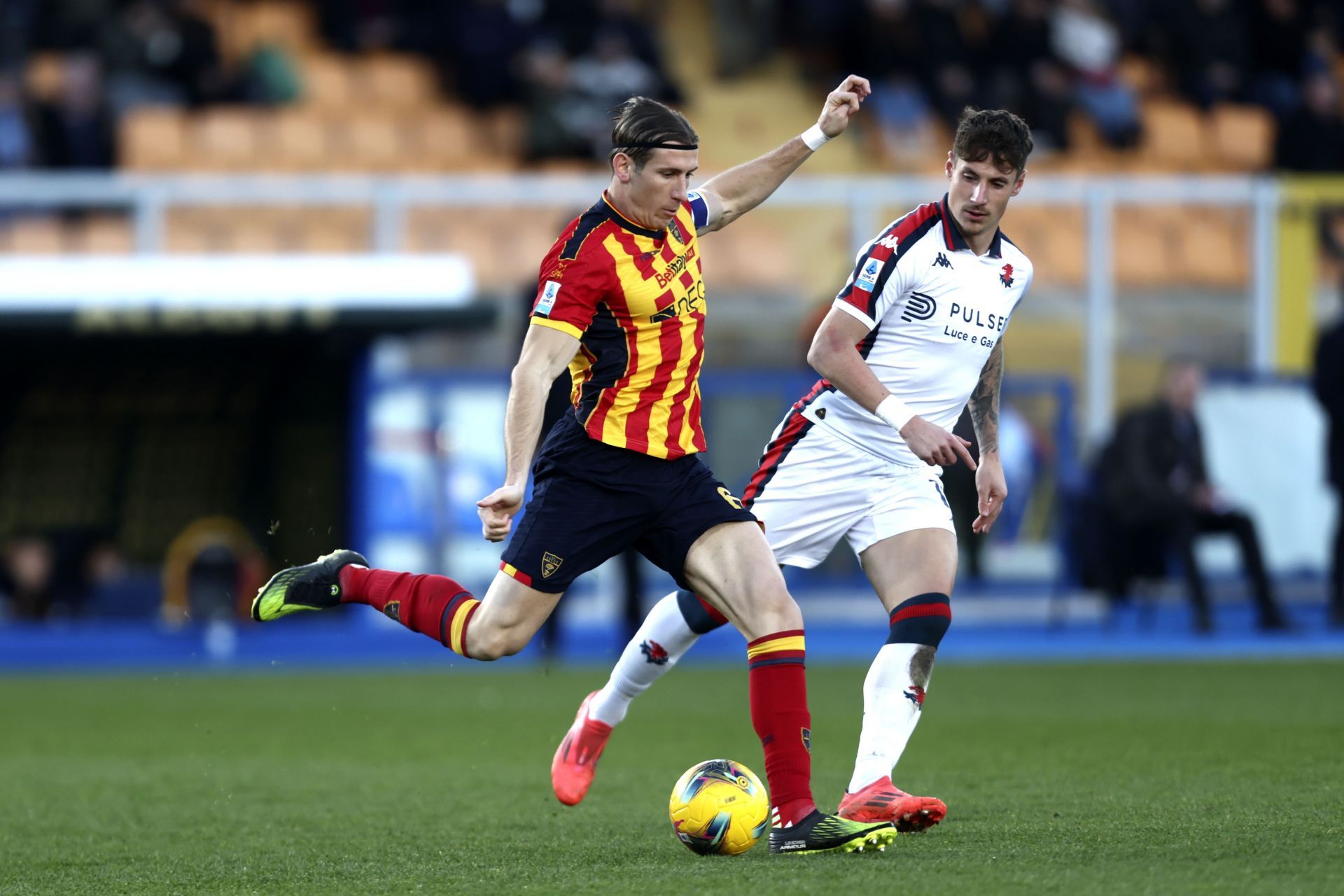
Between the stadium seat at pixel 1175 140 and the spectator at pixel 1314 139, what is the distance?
938mm

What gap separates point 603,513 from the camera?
216 inches

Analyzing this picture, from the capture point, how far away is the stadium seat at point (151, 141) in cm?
1652

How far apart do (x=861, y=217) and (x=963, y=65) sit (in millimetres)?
5160

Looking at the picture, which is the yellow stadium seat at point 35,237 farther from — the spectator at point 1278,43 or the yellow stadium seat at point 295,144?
the spectator at point 1278,43

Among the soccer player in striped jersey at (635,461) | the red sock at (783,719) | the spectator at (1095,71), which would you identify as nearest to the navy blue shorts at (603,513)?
the soccer player in striped jersey at (635,461)

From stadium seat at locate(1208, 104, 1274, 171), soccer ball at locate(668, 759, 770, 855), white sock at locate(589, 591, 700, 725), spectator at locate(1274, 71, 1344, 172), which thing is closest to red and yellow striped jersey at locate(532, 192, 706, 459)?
white sock at locate(589, 591, 700, 725)

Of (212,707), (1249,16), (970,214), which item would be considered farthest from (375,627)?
(1249,16)

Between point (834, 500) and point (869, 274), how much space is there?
690 millimetres

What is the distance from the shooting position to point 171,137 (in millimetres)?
16641

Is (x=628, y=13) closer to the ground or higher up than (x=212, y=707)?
higher up

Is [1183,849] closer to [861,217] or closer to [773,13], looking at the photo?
[861,217]

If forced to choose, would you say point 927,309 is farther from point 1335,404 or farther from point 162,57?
point 162,57

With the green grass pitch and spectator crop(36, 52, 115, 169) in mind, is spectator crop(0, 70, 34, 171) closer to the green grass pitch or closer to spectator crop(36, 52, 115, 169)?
spectator crop(36, 52, 115, 169)

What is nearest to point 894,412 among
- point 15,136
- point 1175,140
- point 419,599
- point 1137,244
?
point 419,599
